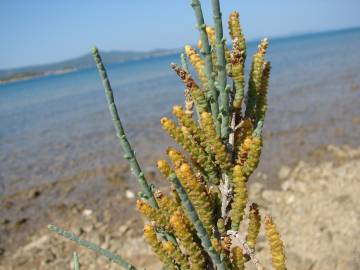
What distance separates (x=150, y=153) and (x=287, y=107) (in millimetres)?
8214

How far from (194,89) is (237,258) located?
30.0 inches

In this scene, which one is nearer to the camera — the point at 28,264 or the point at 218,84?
the point at 218,84

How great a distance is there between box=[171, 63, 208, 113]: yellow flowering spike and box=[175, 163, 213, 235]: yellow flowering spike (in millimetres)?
323

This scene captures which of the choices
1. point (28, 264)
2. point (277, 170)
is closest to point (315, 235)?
point (277, 170)

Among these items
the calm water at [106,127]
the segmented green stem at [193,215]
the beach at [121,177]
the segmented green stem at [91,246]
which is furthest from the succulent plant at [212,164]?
the calm water at [106,127]

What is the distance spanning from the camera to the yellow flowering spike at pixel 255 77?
1976mm

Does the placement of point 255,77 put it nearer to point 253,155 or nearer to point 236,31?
point 236,31

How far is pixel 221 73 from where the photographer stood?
5.81 ft

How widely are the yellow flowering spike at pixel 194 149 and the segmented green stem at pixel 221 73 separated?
126 millimetres

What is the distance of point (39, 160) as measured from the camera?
1708 centimetres

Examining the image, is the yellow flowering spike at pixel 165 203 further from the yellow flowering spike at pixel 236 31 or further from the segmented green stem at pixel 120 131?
the yellow flowering spike at pixel 236 31

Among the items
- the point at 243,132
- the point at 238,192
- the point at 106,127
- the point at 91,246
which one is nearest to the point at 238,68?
the point at 243,132

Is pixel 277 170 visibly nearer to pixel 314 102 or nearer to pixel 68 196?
pixel 68 196

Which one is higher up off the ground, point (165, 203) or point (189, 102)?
point (189, 102)
